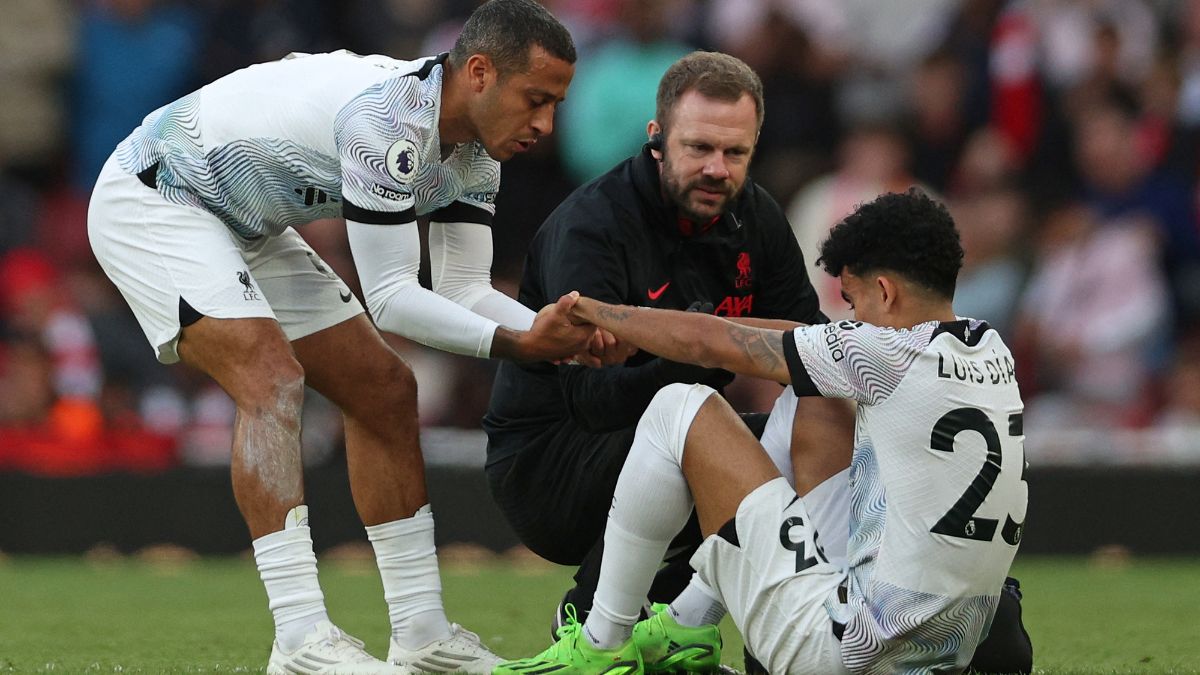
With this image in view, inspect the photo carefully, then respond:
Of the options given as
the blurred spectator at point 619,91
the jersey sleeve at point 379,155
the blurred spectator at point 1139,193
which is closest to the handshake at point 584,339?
the jersey sleeve at point 379,155

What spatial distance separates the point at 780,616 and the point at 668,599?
1533 millimetres

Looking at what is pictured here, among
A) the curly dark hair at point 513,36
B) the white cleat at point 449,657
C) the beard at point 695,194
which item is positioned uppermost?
the curly dark hair at point 513,36

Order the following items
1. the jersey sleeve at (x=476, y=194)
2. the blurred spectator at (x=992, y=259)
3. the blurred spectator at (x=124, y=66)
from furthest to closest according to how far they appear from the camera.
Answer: the blurred spectator at (x=124, y=66) → the blurred spectator at (x=992, y=259) → the jersey sleeve at (x=476, y=194)

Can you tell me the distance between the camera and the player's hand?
208 inches

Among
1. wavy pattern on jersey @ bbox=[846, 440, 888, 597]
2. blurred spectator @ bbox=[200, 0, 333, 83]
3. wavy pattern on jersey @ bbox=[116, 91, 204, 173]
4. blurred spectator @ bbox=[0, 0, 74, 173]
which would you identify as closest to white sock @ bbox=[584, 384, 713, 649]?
wavy pattern on jersey @ bbox=[846, 440, 888, 597]

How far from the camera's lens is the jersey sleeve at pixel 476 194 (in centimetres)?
591

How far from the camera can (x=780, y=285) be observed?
615 centimetres

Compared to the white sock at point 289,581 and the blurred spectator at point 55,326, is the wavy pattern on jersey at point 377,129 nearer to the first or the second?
the white sock at point 289,581

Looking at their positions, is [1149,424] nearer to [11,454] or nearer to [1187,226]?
[1187,226]

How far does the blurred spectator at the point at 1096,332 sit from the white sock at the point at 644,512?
21.4 feet

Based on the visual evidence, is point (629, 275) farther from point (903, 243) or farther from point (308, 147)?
point (903, 243)

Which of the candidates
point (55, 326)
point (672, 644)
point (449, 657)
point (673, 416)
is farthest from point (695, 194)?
point (55, 326)

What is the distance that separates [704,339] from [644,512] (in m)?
0.52

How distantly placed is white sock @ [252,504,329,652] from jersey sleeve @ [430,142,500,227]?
50.0 inches
